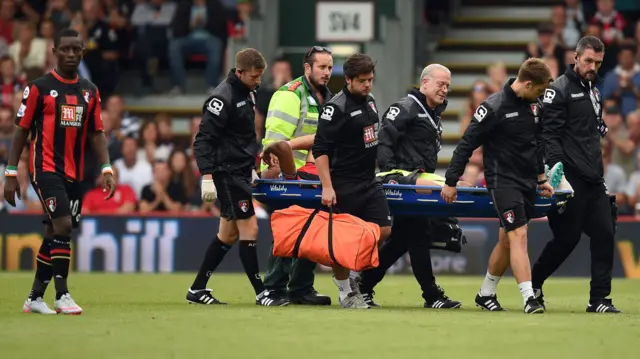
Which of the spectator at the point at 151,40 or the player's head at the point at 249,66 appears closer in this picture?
the player's head at the point at 249,66

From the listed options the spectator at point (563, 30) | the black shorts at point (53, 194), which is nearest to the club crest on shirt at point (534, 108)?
the black shorts at point (53, 194)

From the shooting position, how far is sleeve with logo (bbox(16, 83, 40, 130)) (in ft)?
39.7

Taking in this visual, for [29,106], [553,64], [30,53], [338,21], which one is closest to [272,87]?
[338,21]

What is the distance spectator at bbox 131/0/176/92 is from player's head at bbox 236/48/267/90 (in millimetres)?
12786

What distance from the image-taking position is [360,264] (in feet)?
41.1

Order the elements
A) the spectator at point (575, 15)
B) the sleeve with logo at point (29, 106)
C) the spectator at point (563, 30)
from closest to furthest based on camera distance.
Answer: the sleeve with logo at point (29, 106) → the spectator at point (563, 30) → the spectator at point (575, 15)

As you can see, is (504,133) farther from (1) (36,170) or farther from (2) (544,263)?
(1) (36,170)

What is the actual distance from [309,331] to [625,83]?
1311cm

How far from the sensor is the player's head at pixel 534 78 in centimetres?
1232

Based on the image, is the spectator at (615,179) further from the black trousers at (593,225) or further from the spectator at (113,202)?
the black trousers at (593,225)

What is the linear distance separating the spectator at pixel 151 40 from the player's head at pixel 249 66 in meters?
12.8

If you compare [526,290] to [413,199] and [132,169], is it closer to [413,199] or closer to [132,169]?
[413,199]

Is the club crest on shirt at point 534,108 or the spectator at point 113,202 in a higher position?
the club crest on shirt at point 534,108

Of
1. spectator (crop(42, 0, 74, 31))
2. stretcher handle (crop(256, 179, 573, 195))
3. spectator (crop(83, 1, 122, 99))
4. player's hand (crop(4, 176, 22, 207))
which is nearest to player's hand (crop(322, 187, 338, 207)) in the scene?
stretcher handle (crop(256, 179, 573, 195))
